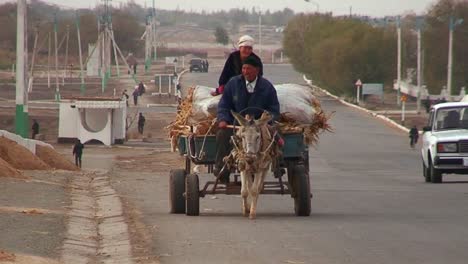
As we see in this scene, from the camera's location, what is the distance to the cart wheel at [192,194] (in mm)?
17047

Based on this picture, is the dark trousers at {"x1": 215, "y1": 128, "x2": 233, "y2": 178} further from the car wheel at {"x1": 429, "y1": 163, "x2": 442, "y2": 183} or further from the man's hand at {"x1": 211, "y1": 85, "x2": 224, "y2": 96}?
the car wheel at {"x1": 429, "y1": 163, "x2": 442, "y2": 183}

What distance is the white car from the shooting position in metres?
28.0

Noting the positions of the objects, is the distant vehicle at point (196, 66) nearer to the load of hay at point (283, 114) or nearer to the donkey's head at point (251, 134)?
the load of hay at point (283, 114)

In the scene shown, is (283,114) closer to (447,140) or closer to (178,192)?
(178,192)

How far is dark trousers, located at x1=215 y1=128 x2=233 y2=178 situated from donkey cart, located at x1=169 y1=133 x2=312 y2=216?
23 cm

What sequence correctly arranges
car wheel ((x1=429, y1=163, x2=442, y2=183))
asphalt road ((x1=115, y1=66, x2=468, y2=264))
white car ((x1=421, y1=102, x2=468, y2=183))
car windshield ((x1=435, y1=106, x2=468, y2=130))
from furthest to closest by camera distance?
car wheel ((x1=429, y1=163, x2=442, y2=183))
car windshield ((x1=435, y1=106, x2=468, y2=130))
white car ((x1=421, y1=102, x2=468, y2=183))
asphalt road ((x1=115, y1=66, x2=468, y2=264))

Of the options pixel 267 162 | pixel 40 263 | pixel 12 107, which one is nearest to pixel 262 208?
pixel 267 162

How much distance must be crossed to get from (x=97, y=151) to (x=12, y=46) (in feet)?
336

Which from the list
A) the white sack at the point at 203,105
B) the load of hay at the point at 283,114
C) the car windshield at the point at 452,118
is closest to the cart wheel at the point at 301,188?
the load of hay at the point at 283,114

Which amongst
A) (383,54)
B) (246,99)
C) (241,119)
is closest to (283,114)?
(246,99)

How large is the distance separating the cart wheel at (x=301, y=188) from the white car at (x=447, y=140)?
37.4 feet

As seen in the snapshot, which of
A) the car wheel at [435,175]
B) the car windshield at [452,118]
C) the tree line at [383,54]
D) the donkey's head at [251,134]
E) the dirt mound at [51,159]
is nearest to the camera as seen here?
the donkey's head at [251,134]

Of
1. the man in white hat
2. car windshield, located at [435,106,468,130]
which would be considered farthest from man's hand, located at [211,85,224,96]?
car windshield, located at [435,106,468,130]

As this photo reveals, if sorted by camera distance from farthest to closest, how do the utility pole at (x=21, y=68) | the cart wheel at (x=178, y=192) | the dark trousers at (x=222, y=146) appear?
1. the utility pole at (x=21, y=68)
2. the cart wheel at (x=178, y=192)
3. the dark trousers at (x=222, y=146)
